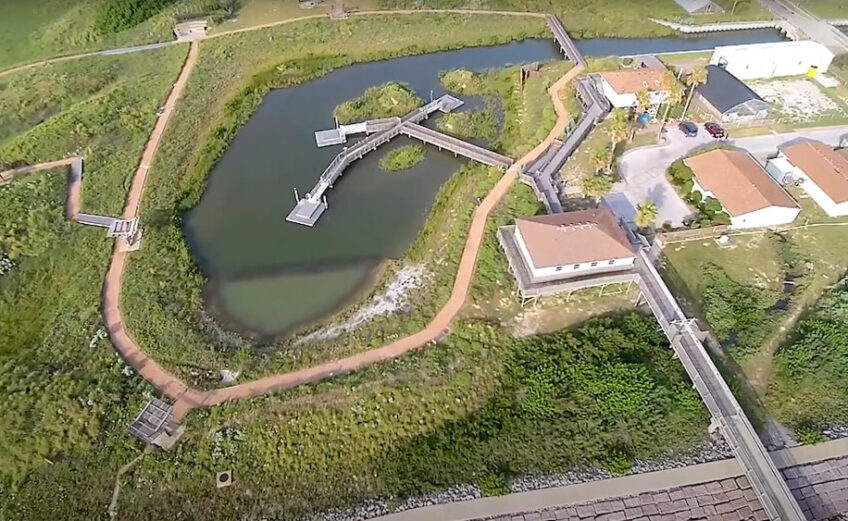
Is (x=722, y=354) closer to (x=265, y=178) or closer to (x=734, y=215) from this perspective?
(x=734, y=215)

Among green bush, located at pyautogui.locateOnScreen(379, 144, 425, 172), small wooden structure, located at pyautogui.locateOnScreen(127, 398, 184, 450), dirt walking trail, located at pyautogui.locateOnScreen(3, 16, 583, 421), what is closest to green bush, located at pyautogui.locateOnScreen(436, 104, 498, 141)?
green bush, located at pyautogui.locateOnScreen(379, 144, 425, 172)

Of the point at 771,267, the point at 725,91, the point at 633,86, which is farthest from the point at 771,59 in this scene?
the point at 771,267

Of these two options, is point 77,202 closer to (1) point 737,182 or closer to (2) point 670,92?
(2) point 670,92

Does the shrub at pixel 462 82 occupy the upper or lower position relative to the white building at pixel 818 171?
lower

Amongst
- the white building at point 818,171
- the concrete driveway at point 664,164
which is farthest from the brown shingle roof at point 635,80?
the white building at point 818,171

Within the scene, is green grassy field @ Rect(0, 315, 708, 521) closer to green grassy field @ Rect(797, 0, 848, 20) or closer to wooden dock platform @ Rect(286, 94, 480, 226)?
wooden dock platform @ Rect(286, 94, 480, 226)

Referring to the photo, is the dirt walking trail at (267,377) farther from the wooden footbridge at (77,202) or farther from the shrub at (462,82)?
the shrub at (462,82)

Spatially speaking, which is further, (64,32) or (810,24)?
(810,24)
